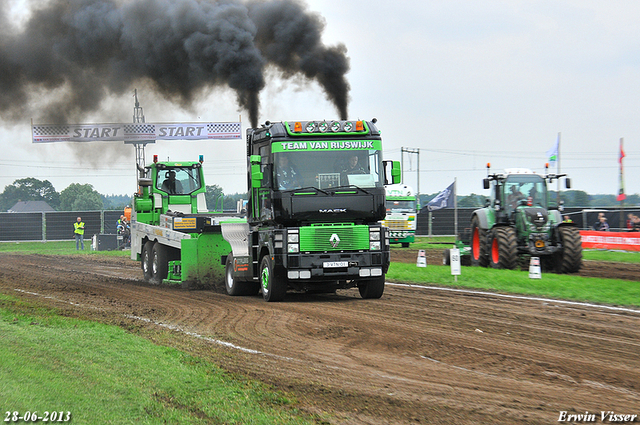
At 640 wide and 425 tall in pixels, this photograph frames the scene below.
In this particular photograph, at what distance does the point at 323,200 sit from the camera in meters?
13.3

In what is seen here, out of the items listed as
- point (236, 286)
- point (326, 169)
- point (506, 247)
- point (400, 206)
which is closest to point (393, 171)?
point (326, 169)

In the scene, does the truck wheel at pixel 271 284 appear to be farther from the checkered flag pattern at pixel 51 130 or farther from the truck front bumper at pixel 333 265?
the checkered flag pattern at pixel 51 130

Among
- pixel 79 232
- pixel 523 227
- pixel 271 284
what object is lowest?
pixel 271 284

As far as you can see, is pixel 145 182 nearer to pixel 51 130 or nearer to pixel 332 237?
pixel 51 130

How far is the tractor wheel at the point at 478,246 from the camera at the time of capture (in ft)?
70.6

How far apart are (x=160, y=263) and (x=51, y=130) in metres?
8.71

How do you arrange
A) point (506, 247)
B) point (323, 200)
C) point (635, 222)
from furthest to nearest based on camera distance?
point (635, 222) → point (506, 247) → point (323, 200)

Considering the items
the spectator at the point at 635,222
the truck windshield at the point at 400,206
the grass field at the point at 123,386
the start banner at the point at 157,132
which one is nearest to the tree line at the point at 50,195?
the start banner at the point at 157,132

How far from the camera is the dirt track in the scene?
617 centimetres

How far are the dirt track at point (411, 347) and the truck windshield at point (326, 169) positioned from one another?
2299 millimetres

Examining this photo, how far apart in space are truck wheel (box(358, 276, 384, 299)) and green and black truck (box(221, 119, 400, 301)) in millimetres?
580

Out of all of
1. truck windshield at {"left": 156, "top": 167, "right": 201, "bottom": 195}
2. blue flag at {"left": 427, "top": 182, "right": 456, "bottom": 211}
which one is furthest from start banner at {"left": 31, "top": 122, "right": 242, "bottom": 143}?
blue flag at {"left": 427, "top": 182, "right": 456, "bottom": 211}

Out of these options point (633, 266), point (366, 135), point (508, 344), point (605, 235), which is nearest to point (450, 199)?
point (605, 235)

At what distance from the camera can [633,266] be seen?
22484 millimetres
